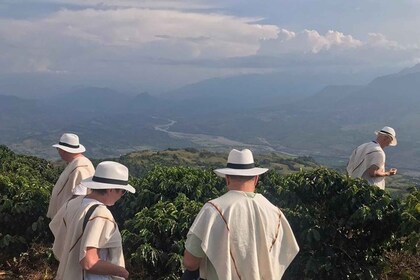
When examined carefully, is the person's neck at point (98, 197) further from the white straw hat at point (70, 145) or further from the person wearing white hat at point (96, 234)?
the white straw hat at point (70, 145)

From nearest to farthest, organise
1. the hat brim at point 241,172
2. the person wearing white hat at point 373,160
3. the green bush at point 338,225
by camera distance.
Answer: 1. the hat brim at point 241,172
2. the green bush at point 338,225
3. the person wearing white hat at point 373,160

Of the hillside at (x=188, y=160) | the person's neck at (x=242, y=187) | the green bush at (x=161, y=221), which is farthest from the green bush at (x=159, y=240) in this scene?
the hillside at (x=188, y=160)

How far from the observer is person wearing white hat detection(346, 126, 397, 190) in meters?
7.95

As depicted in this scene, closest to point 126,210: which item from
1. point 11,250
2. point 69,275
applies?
point 11,250

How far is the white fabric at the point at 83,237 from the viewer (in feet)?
13.5

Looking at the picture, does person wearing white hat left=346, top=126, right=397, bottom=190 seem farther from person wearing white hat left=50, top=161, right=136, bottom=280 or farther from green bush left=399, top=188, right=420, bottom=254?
person wearing white hat left=50, top=161, right=136, bottom=280

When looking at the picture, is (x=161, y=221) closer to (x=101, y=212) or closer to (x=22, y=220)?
(x=101, y=212)

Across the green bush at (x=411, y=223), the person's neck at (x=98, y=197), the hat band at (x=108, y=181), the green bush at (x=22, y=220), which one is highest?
the hat band at (x=108, y=181)

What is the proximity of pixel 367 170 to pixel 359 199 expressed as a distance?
5.28 feet

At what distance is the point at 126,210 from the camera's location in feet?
26.0

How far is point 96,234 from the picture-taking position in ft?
13.5

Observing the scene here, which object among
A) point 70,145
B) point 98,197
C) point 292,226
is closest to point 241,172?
point 98,197

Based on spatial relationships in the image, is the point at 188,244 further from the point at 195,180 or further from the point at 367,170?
the point at 367,170

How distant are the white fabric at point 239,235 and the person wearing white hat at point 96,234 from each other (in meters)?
0.75
